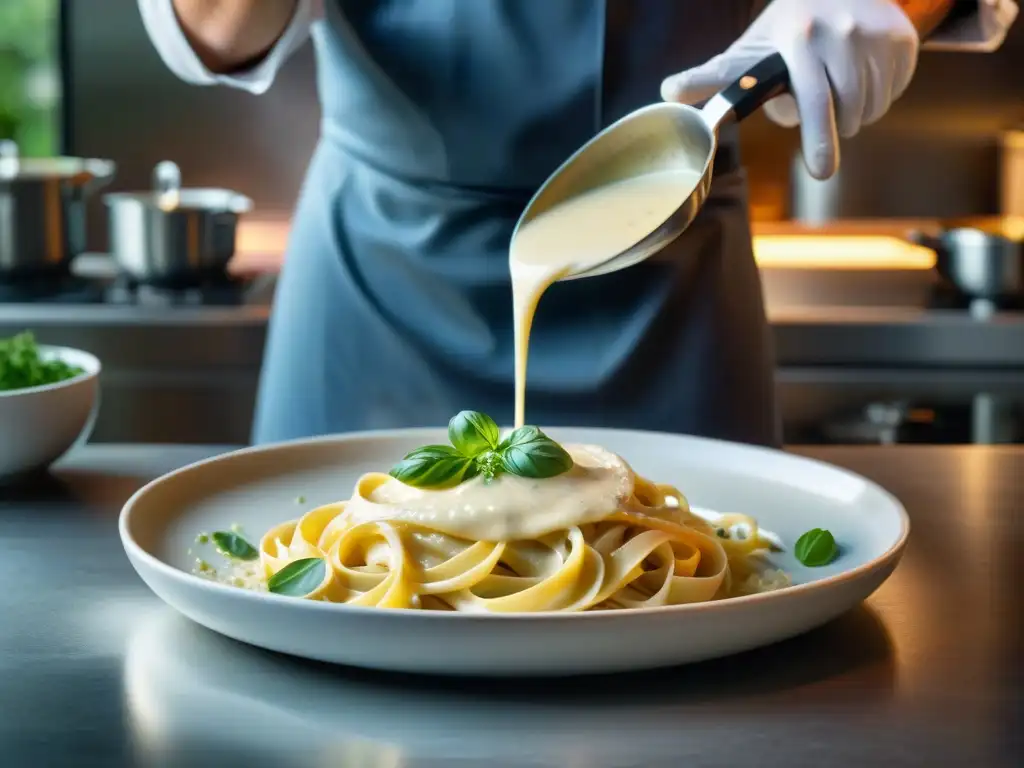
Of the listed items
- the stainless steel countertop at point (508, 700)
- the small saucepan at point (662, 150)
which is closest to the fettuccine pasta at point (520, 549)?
the stainless steel countertop at point (508, 700)

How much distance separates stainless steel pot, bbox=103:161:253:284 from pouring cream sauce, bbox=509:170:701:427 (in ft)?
5.64

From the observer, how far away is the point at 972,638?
0.98 metres

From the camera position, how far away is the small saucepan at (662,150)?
1251 mm

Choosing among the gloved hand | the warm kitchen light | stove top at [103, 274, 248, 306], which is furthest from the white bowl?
the warm kitchen light

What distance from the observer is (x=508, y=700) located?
87 centimetres

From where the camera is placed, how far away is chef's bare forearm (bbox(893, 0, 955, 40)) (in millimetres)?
1699

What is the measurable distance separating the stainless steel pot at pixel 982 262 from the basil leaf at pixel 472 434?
2040mm

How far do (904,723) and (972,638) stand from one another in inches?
7.0

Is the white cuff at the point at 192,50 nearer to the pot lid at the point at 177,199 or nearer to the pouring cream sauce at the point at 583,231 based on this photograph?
the pouring cream sauce at the point at 583,231

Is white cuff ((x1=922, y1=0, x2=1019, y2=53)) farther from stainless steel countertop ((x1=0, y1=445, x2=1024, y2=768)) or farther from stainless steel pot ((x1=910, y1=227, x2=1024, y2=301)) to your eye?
stainless steel pot ((x1=910, y1=227, x2=1024, y2=301))

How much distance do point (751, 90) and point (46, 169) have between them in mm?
2255

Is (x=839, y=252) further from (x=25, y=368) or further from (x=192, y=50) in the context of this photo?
(x=25, y=368)

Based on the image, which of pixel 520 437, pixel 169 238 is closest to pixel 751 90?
pixel 520 437

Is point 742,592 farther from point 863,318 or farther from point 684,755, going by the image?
point 863,318
